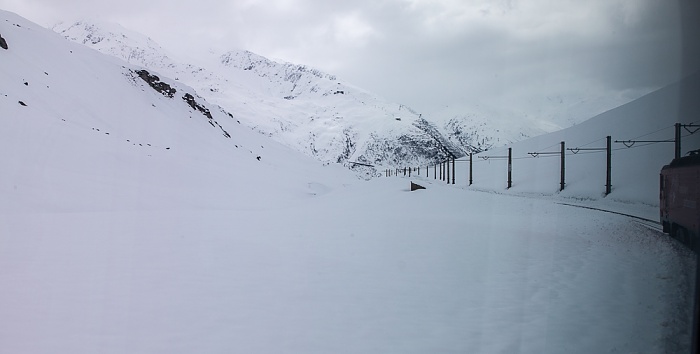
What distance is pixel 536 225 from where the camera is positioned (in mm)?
18922

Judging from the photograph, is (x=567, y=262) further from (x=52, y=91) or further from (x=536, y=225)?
(x=52, y=91)

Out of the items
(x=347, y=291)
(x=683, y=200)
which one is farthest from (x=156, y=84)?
(x=683, y=200)

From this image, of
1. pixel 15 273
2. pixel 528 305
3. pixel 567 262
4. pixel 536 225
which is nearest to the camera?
pixel 528 305

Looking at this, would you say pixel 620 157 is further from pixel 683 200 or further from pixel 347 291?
pixel 347 291

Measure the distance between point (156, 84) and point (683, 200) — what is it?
271ft

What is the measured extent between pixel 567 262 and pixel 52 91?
55.1 metres

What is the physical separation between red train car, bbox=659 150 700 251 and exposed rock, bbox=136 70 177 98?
3129 inches

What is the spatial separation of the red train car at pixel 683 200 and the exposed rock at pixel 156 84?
7947cm

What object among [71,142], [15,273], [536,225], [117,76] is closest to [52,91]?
[71,142]

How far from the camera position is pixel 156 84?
79.8 metres

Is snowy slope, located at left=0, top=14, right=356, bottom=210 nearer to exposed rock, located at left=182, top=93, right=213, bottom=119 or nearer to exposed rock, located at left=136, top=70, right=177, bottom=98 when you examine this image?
exposed rock, located at left=182, top=93, right=213, bottom=119

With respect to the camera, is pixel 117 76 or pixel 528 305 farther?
pixel 117 76

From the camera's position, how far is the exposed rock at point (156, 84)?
258ft

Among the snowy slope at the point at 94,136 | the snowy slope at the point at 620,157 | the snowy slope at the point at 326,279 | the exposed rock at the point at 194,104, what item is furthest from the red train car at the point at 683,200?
the exposed rock at the point at 194,104
